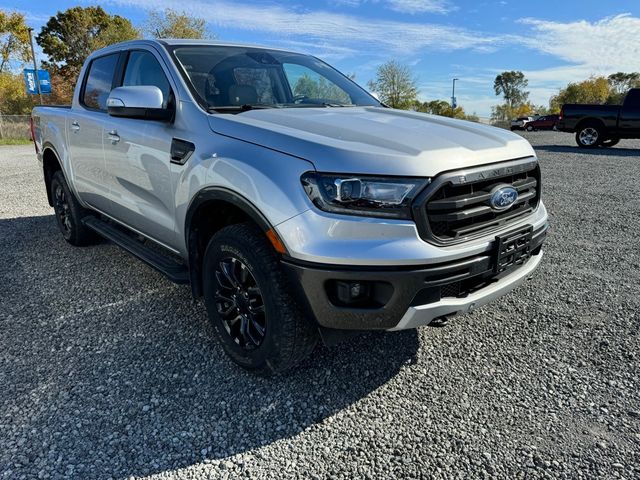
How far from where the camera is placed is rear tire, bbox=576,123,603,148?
15443 millimetres

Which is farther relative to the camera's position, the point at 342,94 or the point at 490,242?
the point at 342,94

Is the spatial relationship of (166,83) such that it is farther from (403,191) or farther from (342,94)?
(403,191)

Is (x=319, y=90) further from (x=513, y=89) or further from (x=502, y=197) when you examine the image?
(x=513, y=89)

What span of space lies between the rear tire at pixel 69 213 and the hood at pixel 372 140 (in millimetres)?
2857

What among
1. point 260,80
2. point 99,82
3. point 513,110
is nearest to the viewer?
point 260,80

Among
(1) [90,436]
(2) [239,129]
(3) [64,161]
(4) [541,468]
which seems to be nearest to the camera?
(4) [541,468]

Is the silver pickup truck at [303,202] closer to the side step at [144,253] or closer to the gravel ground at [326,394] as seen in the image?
the side step at [144,253]

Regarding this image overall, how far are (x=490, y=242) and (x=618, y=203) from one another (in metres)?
6.13

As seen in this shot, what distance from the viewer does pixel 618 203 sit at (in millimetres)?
7148

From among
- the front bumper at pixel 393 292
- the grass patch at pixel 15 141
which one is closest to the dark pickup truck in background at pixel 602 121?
the front bumper at pixel 393 292

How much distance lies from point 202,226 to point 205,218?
0.06 m

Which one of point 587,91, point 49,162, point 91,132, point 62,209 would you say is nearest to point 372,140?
point 91,132

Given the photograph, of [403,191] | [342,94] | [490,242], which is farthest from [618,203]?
[403,191]

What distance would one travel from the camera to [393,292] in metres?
2.10
